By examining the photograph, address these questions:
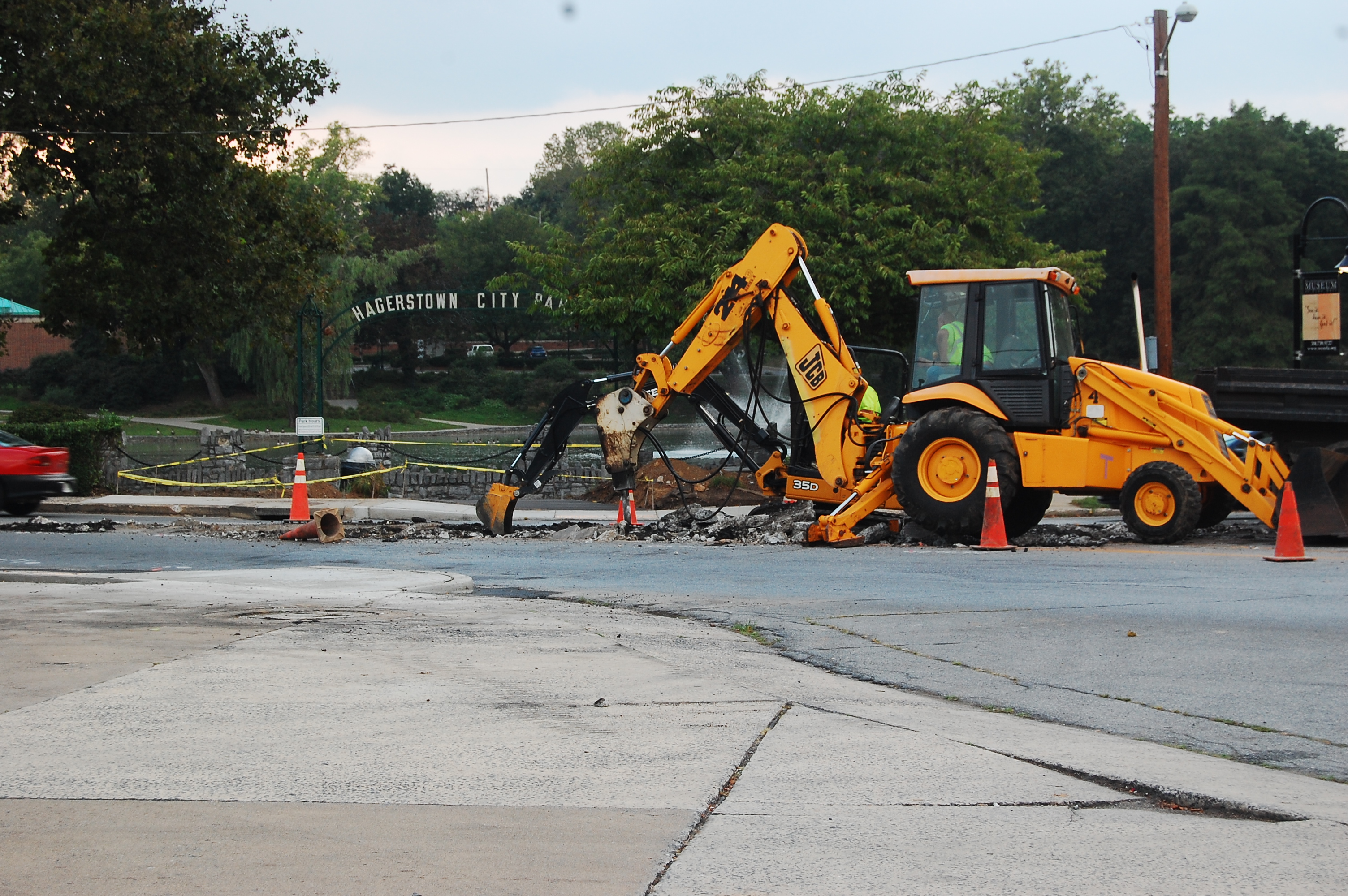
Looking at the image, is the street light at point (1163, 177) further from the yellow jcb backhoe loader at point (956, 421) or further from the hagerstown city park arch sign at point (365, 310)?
the hagerstown city park arch sign at point (365, 310)

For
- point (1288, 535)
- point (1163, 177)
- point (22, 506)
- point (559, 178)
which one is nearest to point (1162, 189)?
point (1163, 177)

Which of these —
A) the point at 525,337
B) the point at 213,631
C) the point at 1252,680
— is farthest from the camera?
the point at 525,337

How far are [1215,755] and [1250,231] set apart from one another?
52.8 metres

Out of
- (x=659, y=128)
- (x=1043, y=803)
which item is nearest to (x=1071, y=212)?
(x=659, y=128)

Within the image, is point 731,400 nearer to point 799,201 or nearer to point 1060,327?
point 1060,327

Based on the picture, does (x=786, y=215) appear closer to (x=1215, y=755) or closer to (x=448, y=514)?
(x=448, y=514)

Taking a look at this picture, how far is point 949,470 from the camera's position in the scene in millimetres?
14211

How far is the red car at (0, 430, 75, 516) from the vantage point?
1898cm

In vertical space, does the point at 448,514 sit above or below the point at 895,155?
below

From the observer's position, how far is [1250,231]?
52.7 m

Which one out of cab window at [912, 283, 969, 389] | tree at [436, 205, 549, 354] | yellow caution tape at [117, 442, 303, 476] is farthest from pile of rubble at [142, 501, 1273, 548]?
tree at [436, 205, 549, 354]

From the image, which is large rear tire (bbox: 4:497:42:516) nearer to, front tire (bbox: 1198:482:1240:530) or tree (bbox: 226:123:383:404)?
front tire (bbox: 1198:482:1240:530)

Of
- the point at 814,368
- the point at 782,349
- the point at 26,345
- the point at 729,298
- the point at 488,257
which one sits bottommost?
the point at 814,368

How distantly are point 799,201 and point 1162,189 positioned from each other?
810cm
